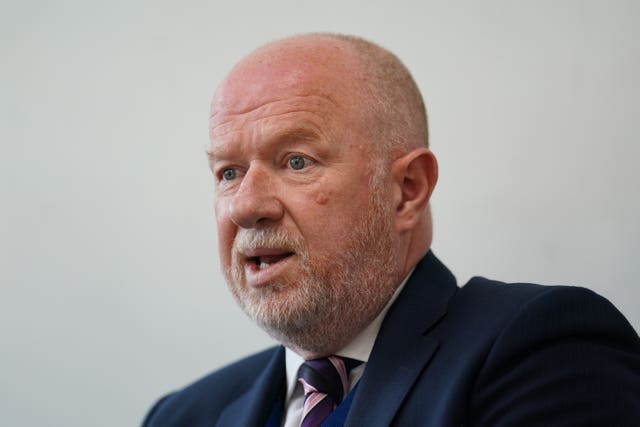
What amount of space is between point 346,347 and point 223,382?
55 centimetres

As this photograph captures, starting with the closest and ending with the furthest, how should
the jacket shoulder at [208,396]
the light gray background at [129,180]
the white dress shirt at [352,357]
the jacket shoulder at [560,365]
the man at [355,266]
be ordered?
the jacket shoulder at [560,365] → the man at [355,266] → the white dress shirt at [352,357] → the jacket shoulder at [208,396] → the light gray background at [129,180]

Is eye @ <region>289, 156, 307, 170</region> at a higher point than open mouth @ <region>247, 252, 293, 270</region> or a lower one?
higher

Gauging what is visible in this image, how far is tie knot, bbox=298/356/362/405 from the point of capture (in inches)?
74.4

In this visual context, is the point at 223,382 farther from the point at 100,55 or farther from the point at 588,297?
the point at 100,55

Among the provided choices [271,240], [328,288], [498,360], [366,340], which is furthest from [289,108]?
[498,360]

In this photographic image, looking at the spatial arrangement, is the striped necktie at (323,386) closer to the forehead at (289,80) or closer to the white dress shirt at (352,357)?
Result: the white dress shirt at (352,357)

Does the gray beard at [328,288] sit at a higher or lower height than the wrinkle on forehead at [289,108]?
lower

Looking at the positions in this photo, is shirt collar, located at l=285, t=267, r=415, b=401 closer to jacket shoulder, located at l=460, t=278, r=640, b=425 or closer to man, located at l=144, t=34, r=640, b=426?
man, located at l=144, t=34, r=640, b=426

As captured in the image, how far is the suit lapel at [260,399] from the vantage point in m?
2.05

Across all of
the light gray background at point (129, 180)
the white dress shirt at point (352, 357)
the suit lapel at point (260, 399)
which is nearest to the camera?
the white dress shirt at point (352, 357)

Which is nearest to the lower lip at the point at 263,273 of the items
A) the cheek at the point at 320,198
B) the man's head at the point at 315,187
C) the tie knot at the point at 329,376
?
the man's head at the point at 315,187

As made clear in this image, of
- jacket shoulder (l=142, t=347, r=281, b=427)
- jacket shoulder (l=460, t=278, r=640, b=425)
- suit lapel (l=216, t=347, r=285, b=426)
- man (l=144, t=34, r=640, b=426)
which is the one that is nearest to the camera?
jacket shoulder (l=460, t=278, r=640, b=425)

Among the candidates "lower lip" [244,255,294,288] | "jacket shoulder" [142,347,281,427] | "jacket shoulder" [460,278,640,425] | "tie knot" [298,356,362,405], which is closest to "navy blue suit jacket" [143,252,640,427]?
"jacket shoulder" [460,278,640,425]

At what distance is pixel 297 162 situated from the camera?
73.7 inches
